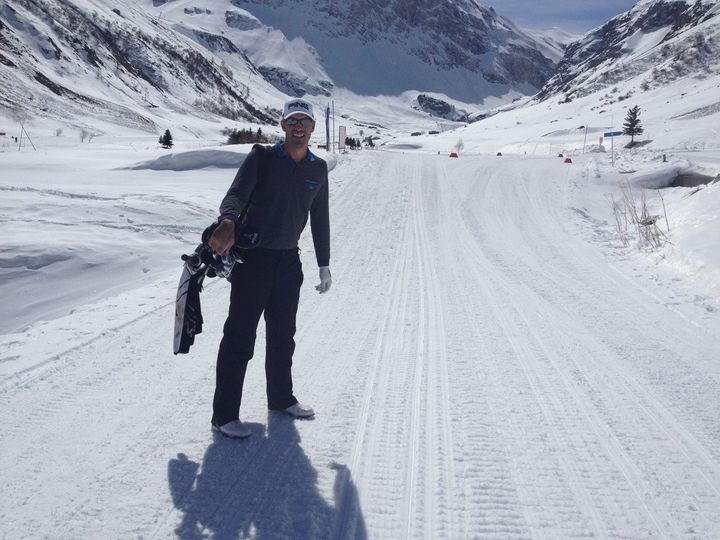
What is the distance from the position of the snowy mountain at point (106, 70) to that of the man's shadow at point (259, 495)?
39.0 m

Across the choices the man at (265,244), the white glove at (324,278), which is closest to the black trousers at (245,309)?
the man at (265,244)

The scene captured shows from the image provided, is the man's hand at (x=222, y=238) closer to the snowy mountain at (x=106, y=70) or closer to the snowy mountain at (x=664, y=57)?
the snowy mountain at (x=106, y=70)

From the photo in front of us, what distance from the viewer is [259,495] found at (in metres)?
2.70

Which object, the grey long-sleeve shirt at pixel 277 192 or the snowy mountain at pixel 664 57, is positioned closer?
the grey long-sleeve shirt at pixel 277 192

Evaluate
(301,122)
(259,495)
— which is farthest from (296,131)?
(259,495)

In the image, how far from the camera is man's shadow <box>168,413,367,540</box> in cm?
247

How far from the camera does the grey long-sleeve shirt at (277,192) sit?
123 inches

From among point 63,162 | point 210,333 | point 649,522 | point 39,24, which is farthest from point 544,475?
point 39,24

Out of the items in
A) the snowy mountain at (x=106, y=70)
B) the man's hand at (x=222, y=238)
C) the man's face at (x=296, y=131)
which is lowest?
the man's hand at (x=222, y=238)

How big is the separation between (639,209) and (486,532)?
11.3m

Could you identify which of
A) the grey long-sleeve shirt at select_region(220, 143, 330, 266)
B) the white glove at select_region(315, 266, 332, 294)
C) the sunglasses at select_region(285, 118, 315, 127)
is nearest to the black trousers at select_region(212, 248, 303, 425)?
the grey long-sleeve shirt at select_region(220, 143, 330, 266)

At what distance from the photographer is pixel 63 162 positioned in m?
13.6

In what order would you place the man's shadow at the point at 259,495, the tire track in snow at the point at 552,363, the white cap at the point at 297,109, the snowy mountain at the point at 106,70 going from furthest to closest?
the snowy mountain at the point at 106,70
the white cap at the point at 297,109
the tire track in snow at the point at 552,363
the man's shadow at the point at 259,495

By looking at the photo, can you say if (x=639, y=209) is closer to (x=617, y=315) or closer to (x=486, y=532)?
(x=617, y=315)
